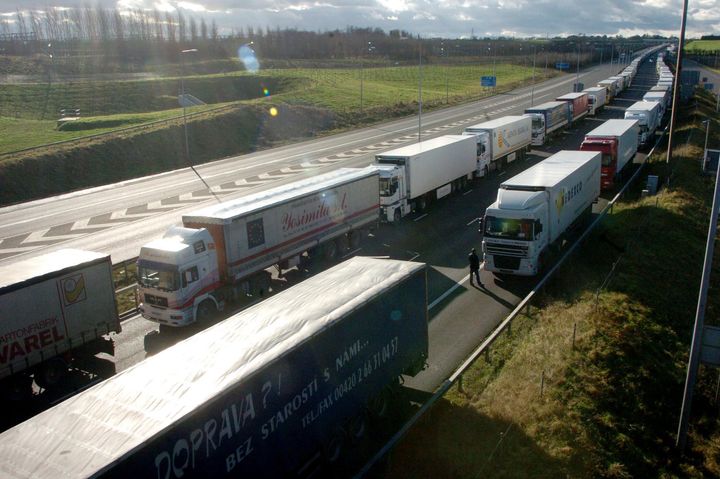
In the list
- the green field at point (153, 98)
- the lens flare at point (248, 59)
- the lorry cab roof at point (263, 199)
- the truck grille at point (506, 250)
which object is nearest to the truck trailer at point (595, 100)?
the green field at point (153, 98)

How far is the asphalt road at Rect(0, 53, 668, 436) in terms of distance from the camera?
60.2 feet

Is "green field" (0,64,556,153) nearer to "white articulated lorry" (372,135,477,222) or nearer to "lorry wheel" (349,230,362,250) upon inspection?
"white articulated lorry" (372,135,477,222)

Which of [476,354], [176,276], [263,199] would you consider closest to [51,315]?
[176,276]

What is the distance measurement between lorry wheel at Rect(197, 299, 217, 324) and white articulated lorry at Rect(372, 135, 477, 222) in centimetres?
1287

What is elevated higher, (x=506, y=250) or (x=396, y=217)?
(x=506, y=250)

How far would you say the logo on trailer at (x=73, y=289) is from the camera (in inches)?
691

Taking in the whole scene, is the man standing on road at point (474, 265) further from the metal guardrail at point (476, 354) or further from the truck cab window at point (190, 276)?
the truck cab window at point (190, 276)


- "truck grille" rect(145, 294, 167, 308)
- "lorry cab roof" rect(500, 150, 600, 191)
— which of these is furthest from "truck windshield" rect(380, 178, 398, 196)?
"truck grille" rect(145, 294, 167, 308)

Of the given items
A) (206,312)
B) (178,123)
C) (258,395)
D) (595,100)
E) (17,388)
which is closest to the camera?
(258,395)

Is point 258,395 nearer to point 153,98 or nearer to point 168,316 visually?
point 168,316

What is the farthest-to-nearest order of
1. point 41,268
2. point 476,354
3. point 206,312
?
point 206,312 → point 41,268 → point 476,354

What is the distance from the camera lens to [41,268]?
1764cm

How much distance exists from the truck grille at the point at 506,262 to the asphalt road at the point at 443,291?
741 mm

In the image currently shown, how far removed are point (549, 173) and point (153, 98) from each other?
2803 inches
